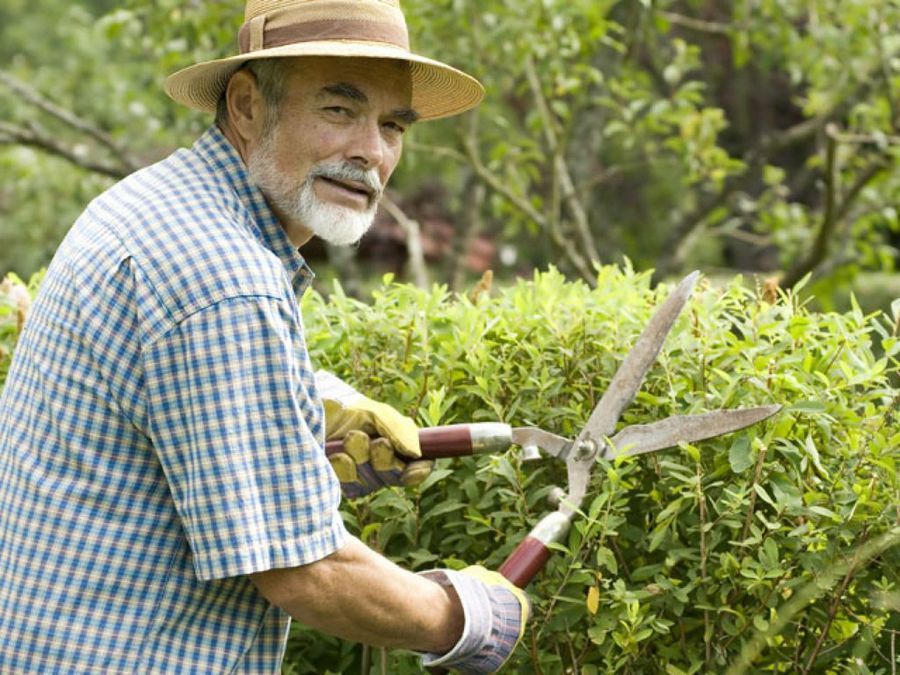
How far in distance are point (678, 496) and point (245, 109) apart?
1.11 m

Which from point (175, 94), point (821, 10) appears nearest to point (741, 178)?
point (821, 10)

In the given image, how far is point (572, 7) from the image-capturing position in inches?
196

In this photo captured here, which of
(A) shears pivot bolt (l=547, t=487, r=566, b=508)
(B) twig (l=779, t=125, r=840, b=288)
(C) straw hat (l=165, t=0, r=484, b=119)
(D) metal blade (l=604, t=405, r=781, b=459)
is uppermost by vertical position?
(C) straw hat (l=165, t=0, r=484, b=119)

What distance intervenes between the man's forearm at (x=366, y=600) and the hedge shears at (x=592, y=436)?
0.85 feet

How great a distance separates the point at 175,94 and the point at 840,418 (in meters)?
1.46

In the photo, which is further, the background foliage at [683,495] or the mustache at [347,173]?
the background foliage at [683,495]

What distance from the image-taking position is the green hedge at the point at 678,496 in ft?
7.67

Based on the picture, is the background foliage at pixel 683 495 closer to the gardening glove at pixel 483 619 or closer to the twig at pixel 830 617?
the twig at pixel 830 617

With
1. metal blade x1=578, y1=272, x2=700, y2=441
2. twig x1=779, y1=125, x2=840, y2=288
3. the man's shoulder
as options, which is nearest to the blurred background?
twig x1=779, y1=125, x2=840, y2=288

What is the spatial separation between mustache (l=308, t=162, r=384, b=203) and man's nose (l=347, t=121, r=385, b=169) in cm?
1

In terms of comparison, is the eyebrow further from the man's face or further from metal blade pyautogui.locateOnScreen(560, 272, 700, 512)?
metal blade pyautogui.locateOnScreen(560, 272, 700, 512)

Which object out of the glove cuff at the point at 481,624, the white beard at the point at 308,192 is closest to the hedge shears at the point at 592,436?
the glove cuff at the point at 481,624

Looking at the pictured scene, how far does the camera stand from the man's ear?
2.22 metres

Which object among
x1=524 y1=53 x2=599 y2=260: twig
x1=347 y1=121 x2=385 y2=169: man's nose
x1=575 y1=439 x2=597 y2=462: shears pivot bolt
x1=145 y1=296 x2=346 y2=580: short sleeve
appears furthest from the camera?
x1=524 y1=53 x2=599 y2=260: twig
